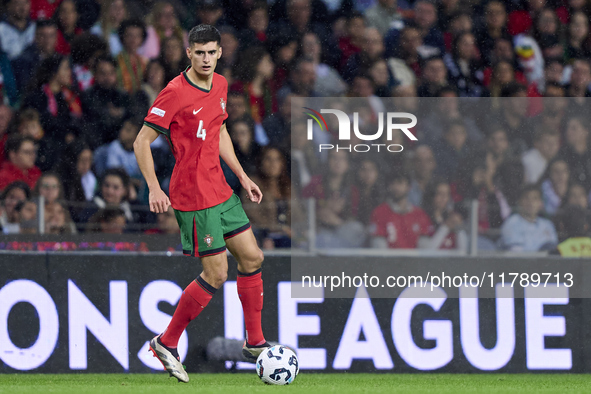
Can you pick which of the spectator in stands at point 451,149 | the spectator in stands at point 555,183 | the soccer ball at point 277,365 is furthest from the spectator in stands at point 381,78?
the soccer ball at point 277,365

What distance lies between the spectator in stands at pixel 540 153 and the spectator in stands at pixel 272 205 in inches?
71.8

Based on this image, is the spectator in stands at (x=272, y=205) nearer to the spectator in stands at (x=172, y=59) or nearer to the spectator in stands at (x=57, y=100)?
the spectator in stands at (x=172, y=59)

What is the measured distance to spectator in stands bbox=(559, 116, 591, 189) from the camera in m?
6.62

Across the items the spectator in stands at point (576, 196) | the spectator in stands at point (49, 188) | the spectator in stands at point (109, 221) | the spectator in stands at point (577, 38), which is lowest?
the spectator in stands at point (109, 221)

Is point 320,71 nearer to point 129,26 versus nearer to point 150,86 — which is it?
point 150,86

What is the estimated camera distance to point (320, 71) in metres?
7.59

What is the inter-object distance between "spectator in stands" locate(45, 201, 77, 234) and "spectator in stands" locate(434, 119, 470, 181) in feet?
8.62

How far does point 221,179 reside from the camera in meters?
4.63

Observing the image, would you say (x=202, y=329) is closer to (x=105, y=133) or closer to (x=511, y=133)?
(x=105, y=133)

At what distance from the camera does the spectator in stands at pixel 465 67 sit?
7.61 metres

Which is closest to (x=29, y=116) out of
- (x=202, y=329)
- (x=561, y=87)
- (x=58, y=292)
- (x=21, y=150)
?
(x=21, y=150)

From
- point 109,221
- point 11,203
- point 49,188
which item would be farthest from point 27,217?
point 109,221

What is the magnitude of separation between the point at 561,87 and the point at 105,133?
155 inches

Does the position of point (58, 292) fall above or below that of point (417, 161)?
below
